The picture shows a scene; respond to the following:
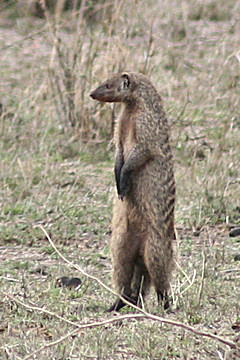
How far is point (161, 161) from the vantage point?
3.86 m

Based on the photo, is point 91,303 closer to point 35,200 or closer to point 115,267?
point 115,267

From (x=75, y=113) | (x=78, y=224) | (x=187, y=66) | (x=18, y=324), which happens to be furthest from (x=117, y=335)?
(x=187, y=66)

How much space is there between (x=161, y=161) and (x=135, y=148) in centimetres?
15

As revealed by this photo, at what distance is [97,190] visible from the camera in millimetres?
5742

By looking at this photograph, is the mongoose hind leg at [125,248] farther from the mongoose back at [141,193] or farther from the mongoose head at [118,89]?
the mongoose head at [118,89]

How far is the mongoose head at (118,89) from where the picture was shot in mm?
3940

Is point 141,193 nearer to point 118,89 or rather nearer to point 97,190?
point 118,89

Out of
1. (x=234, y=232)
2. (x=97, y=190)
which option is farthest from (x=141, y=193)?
(x=97, y=190)

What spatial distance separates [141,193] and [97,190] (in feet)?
6.34

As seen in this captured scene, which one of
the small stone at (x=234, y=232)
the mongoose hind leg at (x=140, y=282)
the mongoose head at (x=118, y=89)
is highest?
the mongoose head at (x=118, y=89)

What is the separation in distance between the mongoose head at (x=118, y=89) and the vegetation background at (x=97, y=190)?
0.81 m

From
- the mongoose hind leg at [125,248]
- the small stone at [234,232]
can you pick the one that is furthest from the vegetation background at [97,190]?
the mongoose hind leg at [125,248]

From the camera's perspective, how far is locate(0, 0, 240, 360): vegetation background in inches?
135

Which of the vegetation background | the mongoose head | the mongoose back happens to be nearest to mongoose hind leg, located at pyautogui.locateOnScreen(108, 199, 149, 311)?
the mongoose back
